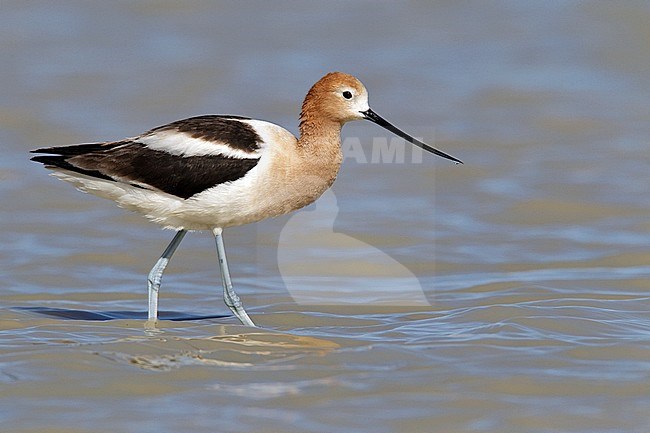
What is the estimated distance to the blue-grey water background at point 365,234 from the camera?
669 centimetres

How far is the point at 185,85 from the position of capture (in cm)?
1403

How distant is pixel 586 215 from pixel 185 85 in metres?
4.87

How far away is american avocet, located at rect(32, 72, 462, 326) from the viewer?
812cm

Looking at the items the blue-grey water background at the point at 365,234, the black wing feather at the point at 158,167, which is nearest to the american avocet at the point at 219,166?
the black wing feather at the point at 158,167

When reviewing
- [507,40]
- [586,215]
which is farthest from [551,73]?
[586,215]

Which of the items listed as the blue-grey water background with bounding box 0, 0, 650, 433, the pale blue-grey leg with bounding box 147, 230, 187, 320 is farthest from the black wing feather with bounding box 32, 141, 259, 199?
the blue-grey water background with bounding box 0, 0, 650, 433

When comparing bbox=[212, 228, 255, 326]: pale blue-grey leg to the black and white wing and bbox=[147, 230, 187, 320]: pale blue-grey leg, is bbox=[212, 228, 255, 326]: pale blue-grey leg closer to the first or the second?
bbox=[147, 230, 187, 320]: pale blue-grey leg

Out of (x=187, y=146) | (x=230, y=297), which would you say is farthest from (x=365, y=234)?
(x=187, y=146)

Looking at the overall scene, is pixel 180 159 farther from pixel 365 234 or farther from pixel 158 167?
pixel 365 234

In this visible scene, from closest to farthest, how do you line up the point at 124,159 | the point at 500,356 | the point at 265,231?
the point at 500,356, the point at 124,159, the point at 265,231

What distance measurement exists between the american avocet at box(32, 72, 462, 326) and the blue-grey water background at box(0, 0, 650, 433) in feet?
2.37

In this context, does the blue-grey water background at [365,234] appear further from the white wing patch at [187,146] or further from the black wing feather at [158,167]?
the white wing patch at [187,146]

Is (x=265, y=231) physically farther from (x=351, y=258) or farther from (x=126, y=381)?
(x=126, y=381)

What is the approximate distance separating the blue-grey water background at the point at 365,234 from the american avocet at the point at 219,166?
28.5 inches
